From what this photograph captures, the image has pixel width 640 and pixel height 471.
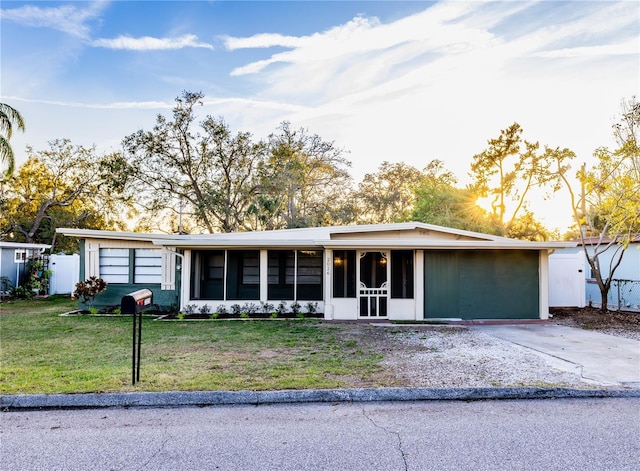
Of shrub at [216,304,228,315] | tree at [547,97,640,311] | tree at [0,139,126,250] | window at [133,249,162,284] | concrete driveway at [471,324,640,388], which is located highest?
tree at [0,139,126,250]

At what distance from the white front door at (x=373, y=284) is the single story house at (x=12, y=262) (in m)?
13.2

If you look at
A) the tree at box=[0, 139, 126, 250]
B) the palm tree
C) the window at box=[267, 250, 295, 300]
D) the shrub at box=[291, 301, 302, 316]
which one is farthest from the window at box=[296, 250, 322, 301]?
the tree at box=[0, 139, 126, 250]

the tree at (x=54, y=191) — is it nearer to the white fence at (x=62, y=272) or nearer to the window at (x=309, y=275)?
the white fence at (x=62, y=272)

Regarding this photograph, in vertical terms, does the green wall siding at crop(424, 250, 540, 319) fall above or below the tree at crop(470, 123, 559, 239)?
below

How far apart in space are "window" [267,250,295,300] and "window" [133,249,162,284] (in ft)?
11.9

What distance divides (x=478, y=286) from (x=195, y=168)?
17559mm

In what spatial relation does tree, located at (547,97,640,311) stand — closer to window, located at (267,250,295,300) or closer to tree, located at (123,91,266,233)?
window, located at (267,250,295,300)

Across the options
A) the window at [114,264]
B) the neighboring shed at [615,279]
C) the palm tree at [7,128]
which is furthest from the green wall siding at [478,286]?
the palm tree at [7,128]

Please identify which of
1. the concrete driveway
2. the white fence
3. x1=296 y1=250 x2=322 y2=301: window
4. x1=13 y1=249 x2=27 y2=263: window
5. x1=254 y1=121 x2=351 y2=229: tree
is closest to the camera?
the concrete driveway

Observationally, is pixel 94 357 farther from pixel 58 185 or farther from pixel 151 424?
pixel 58 185

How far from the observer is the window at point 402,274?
432 inches

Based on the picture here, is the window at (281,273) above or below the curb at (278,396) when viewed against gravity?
above

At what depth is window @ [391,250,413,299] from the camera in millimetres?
10961

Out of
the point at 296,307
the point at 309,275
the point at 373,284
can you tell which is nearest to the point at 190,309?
the point at 296,307
